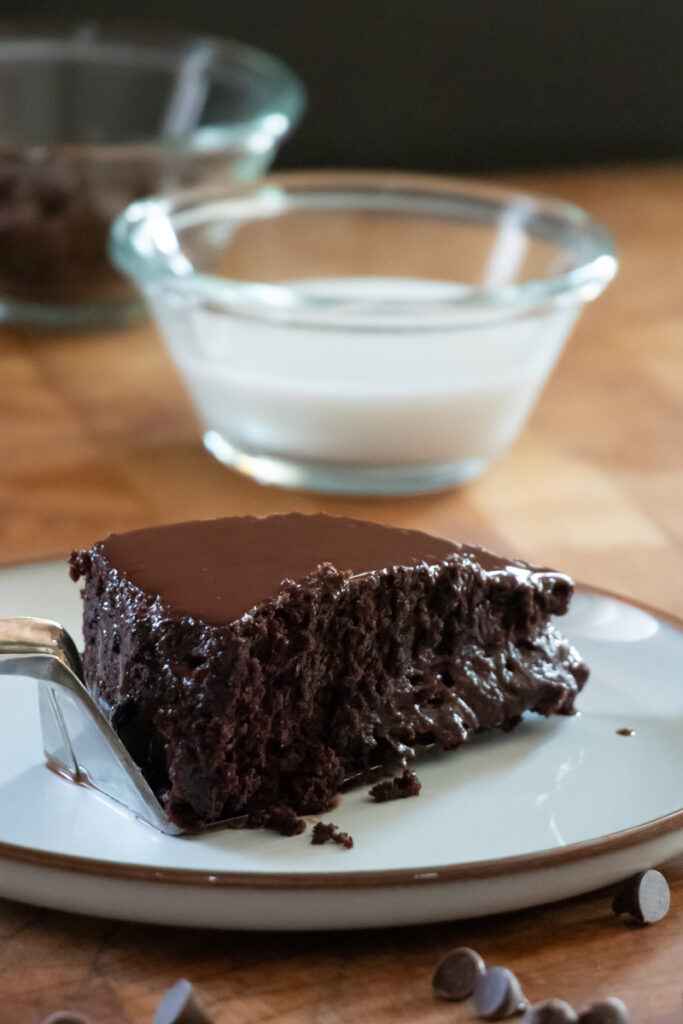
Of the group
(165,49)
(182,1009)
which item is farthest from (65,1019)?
(165,49)

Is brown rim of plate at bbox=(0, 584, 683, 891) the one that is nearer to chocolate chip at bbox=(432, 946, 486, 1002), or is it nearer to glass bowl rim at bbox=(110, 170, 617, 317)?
chocolate chip at bbox=(432, 946, 486, 1002)

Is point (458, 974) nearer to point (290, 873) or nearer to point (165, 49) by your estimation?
point (290, 873)

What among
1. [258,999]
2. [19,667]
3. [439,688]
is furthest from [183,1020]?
[439,688]

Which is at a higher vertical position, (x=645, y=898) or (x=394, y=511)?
(x=645, y=898)

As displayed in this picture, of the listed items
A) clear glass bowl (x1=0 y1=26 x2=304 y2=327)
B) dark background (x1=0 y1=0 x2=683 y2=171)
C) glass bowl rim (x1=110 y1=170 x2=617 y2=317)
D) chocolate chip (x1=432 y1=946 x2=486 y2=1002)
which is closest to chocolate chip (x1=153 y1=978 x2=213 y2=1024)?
chocolate chip (x1=432 y1=946 x2=486 y2=1002)

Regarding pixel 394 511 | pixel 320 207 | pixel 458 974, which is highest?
pixel 458 974

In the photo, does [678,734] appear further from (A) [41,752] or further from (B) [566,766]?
(A) [41,752]
